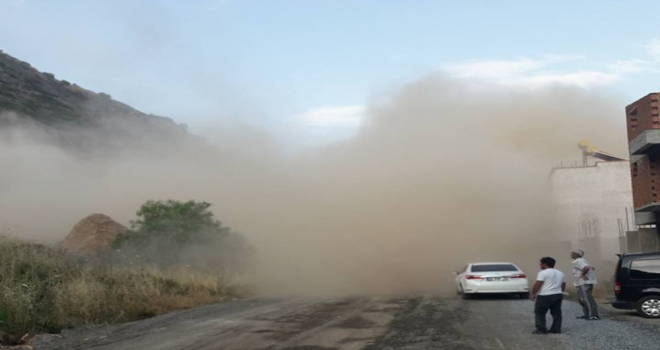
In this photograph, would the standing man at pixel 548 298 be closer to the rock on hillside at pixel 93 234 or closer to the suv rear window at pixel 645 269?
the suv rear window at pixel 645 269

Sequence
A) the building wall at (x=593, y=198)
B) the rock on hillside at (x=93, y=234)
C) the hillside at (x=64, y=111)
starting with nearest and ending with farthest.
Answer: the rock on hillside at (x=93, y=234) < the building wall at (x=593, y=198) < the hillside at (x=64, y=111)

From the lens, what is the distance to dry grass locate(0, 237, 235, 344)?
14141mm

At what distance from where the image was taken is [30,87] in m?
77.4

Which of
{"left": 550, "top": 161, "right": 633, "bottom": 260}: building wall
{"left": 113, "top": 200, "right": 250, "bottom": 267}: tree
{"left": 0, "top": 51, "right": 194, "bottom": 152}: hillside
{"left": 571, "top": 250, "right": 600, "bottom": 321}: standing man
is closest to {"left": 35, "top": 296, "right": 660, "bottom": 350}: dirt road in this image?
{"left": 571, "top": 250, "right": 600, "bottom": 321}: standing man

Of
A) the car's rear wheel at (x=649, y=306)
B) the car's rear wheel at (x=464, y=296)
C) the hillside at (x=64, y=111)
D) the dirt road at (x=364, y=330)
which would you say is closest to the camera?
the dirt road at (x=364, y=330)

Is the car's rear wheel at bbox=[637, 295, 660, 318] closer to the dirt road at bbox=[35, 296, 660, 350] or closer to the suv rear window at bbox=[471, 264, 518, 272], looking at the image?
the dirt road at bbox=[35, 296, 660, 350]

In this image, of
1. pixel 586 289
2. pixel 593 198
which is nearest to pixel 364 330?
pixel 586 289

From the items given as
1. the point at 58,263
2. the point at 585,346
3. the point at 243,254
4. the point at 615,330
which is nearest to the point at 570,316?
the point at 615,330

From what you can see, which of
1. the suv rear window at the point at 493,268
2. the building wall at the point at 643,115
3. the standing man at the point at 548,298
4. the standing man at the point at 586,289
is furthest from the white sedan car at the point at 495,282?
the building wall at the point at 643,115

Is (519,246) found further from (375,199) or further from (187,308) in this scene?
(187,308)

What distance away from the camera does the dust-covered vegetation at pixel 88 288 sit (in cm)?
1428

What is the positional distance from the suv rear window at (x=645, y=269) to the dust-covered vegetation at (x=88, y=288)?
1279cm

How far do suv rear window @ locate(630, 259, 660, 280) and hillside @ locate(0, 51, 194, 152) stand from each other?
213 ft

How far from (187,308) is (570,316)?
438 inches
